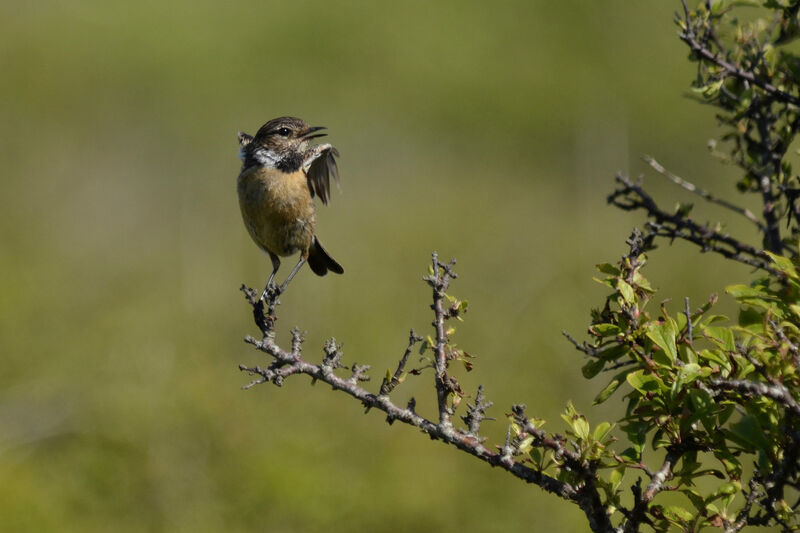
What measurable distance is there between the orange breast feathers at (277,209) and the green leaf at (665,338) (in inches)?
97.2

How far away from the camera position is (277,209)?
4.55m

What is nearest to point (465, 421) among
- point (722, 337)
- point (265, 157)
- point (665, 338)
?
point (665, 338)

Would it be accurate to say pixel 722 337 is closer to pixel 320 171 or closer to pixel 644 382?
pixel 644 382

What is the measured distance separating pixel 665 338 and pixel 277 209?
8.20ft

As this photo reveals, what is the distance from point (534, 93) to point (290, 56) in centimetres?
450

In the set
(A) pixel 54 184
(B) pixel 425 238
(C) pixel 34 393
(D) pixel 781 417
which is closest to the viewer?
(D) pixel 781 417

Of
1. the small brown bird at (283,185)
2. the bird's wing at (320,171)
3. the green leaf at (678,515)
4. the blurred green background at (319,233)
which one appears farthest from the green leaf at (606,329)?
the blurred green background at (319,233)

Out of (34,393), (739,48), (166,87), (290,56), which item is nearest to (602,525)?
(739,48)

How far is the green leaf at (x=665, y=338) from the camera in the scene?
7.70 feet

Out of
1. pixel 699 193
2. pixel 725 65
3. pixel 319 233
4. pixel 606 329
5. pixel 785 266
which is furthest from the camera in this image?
pixel 319 233

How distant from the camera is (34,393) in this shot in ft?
25.4

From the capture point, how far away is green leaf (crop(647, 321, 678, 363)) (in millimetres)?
2348

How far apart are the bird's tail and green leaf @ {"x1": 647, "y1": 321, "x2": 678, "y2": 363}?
261 cm

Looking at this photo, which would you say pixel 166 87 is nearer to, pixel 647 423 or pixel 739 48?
pixel 739 48
